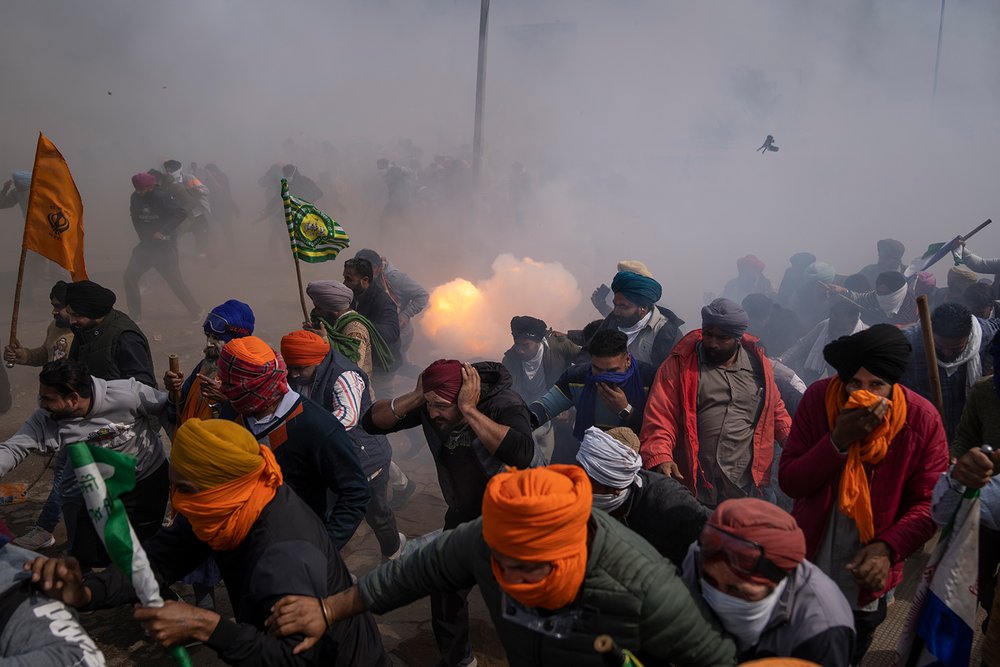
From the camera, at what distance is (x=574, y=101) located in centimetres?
2878

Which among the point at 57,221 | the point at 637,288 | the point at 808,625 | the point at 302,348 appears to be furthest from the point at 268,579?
the point at 57,221

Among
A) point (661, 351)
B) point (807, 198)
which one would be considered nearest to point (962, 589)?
point (661, 351)

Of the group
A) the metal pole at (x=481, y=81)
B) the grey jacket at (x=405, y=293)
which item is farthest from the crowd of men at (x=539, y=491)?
the metal pole at (x=481, y=81)

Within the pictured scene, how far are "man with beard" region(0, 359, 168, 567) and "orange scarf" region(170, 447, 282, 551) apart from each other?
163 cm

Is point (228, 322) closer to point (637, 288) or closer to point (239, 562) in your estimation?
point (239, 562)

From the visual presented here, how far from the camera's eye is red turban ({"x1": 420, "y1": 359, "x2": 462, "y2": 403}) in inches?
125

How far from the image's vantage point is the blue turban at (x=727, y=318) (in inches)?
144

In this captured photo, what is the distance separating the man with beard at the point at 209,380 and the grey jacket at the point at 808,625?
2759 millimetres

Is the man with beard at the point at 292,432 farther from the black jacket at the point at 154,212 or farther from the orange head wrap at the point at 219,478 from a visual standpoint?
the black jacket at the point at 154,212

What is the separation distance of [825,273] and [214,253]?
43.4 feet

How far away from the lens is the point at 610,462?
2705 millimetres

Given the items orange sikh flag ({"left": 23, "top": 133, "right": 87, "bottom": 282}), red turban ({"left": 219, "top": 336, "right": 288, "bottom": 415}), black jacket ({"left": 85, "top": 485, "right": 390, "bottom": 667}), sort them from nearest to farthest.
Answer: black jacket ({"left": 85, "top": 485, "right": 390, "bottom": 667}), red turban ({"left": 219, "top": 336, "right": 288, "bottom": 415}), orange sikh flag ({"left": 23, "top": 133, "right": 87, "bottom": 282})

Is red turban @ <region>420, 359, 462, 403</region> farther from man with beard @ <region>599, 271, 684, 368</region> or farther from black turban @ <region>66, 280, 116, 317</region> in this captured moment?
black turban @ <region>66, 280, 116, 317</region>

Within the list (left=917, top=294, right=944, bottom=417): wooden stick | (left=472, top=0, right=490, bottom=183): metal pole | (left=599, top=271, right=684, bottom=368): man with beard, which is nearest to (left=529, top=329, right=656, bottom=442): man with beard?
(left=599, top=271, right=684, bottom=368): man with beard
